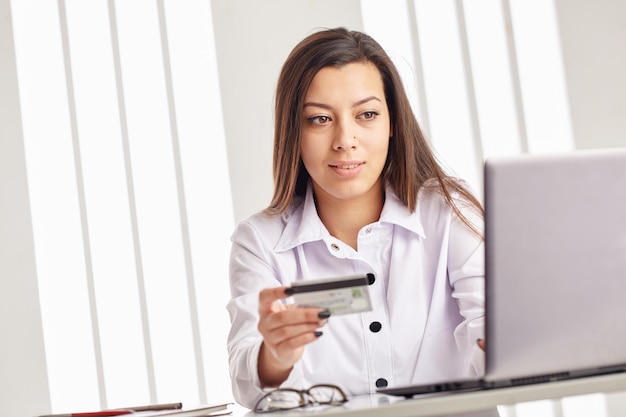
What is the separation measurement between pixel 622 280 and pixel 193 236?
2001mm

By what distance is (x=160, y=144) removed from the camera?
287cm

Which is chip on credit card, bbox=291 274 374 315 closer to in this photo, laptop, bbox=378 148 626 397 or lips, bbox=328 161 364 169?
laptop, bbox=378 148 626 397

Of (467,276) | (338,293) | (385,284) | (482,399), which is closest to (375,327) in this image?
(385,284)

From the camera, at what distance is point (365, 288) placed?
3.38 ft

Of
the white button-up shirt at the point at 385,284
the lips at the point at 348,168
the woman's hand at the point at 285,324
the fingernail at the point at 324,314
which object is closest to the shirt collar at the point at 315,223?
the white button-up shirt at the point at 385,284

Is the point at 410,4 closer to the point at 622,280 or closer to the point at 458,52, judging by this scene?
the point at 458,52

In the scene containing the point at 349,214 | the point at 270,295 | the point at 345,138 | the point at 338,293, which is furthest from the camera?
the point at 349,214

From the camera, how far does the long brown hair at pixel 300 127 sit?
1806mm

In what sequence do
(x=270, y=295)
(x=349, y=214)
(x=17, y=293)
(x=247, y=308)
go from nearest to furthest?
(x=270, y=295) < (x=247, y=308) < (x=349, y=214) < (x=17, y=293)

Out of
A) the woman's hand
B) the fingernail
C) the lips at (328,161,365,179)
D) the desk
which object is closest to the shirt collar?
the lips at (328,161,365,179)

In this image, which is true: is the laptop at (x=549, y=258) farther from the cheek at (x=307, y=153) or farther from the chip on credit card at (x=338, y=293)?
the cheek at (x=307, y=153)

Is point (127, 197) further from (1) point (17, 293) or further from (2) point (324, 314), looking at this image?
(2) point (324, 314)

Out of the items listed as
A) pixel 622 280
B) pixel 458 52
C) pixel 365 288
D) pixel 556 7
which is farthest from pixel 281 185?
pixel 556 7

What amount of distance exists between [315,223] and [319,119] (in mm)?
232
